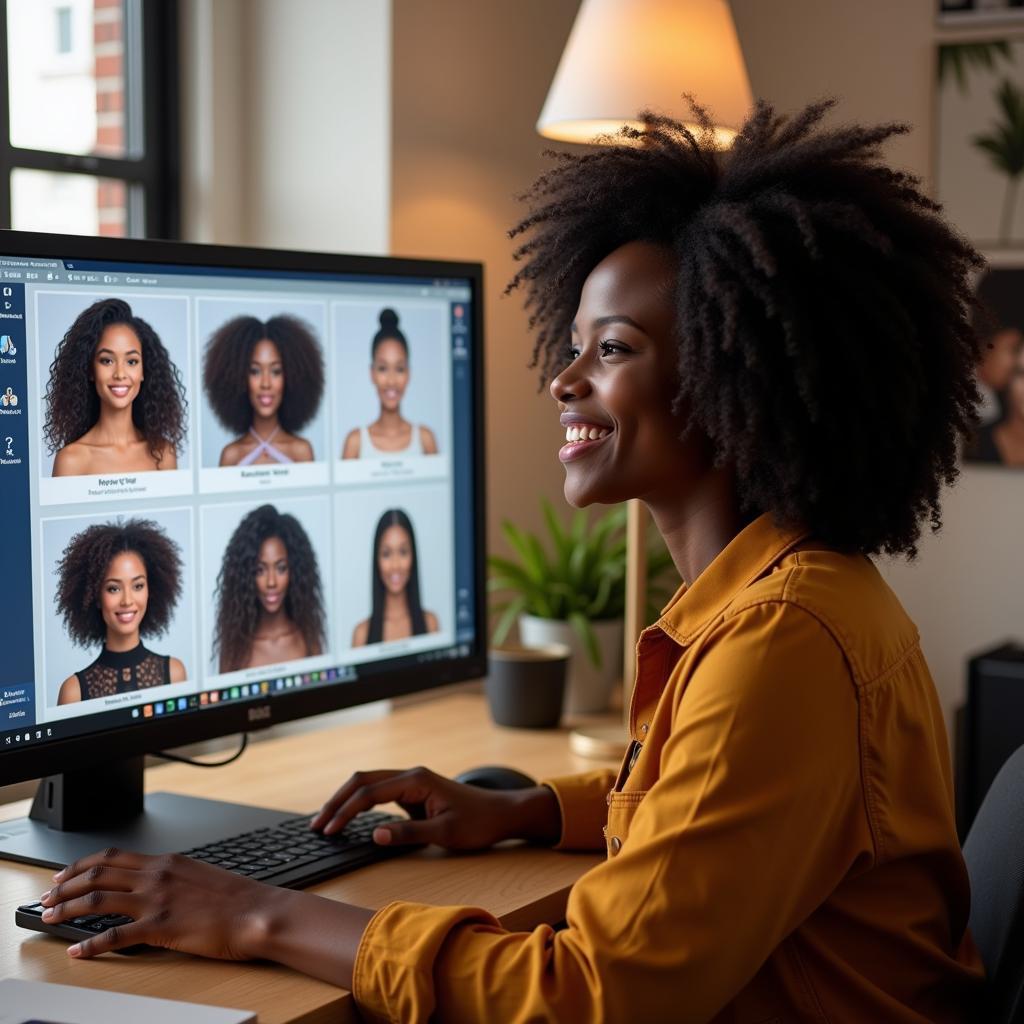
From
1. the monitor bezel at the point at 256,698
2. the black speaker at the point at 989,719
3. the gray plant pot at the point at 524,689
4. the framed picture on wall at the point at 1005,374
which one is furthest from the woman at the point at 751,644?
the framed picture on wall at the point at 1005,374

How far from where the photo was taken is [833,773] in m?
0.93

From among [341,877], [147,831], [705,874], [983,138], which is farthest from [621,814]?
[983,138]

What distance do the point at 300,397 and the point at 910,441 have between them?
624mm

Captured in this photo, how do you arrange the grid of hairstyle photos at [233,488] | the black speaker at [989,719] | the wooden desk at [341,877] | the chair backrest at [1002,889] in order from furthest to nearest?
the black speaker at [989,719] → the grid of hairstyle photos at [233,488] → the chair backrest at [1002,889] → the wooden desk at [341,877]

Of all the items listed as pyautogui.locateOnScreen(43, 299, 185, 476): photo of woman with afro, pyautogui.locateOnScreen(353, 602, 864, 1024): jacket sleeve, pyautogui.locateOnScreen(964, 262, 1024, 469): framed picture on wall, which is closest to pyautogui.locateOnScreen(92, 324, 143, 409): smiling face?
pyautogui.locateOnScreen(43, 299, 185, 476): photo of woman with afro

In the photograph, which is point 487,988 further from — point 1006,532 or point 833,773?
point 1006,532

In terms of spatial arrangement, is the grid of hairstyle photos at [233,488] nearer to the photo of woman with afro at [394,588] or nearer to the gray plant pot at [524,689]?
the photo of woman with afro at [394,588]

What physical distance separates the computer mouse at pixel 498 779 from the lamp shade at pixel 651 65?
106 centimetres

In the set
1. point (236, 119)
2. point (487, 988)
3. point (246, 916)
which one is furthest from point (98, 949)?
point (236, 119)

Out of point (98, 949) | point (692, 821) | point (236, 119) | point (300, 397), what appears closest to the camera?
point (692, 821)

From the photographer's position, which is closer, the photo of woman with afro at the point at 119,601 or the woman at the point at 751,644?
the woman at the point at 751,644

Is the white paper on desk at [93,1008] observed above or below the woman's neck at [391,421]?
below

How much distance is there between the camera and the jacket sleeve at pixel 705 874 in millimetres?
887

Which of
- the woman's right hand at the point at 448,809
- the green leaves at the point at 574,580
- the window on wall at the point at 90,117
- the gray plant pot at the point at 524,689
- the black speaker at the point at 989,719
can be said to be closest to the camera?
the woman's right hand at the point at 448,809
